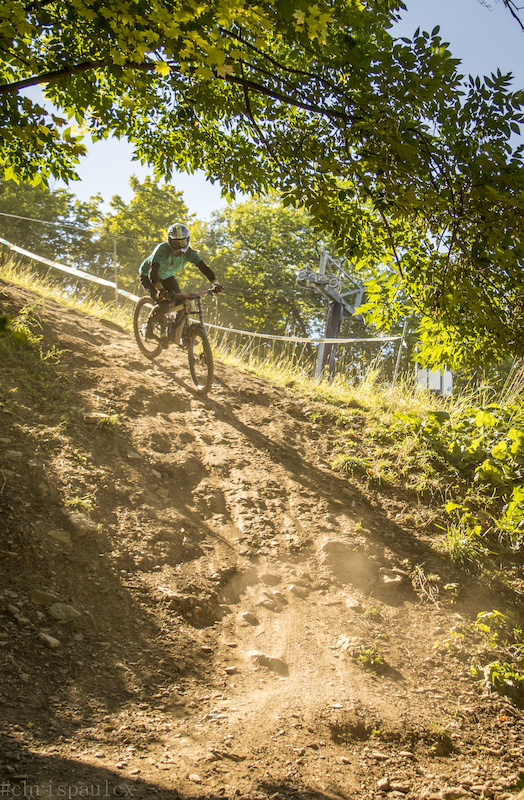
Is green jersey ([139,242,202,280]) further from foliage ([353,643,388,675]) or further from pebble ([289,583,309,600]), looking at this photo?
foliage ([353,643,388,675])

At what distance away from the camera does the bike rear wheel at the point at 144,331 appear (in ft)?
24.7

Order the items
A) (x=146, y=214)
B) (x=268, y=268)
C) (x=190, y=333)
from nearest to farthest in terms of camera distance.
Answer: (x=190, y=333) → (x=268, y=268) → (x=146, y=214)

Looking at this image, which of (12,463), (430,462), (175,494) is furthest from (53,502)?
(430,462)

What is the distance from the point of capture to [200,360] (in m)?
7.11

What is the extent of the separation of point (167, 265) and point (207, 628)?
5.57 m

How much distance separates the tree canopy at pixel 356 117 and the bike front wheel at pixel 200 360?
2.91 m

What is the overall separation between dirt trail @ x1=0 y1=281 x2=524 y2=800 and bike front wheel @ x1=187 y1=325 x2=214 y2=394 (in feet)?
4.44

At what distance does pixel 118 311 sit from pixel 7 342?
16.9 feet

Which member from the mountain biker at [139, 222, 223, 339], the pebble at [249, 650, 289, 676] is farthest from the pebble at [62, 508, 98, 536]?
the mountain biker at [139, 222, 223, 339]

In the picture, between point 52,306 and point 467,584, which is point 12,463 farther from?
point 52,306

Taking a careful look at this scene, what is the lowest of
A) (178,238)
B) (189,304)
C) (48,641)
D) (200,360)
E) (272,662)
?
(48,641)

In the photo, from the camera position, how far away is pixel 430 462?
17.9 feet

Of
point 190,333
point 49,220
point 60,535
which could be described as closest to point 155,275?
point 190,333

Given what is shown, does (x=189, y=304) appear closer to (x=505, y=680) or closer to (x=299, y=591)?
(x=299, y=591)
